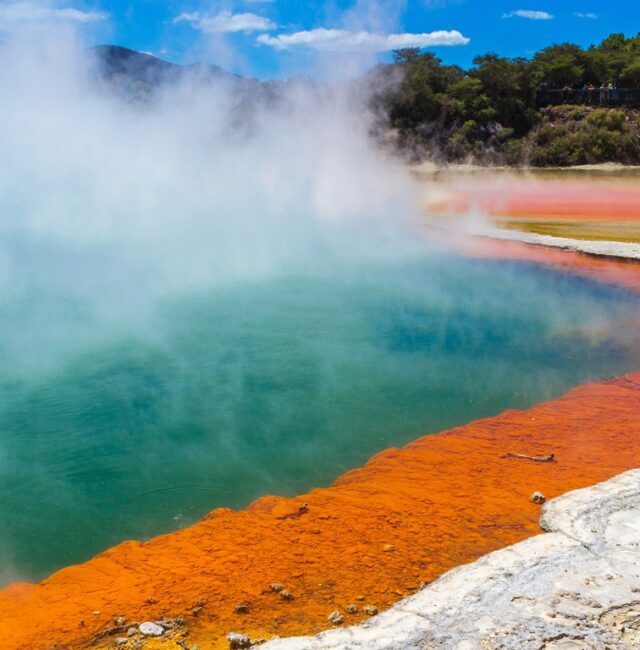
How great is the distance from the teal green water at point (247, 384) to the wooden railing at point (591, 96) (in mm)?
→ 28401

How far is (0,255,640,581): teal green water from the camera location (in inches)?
171

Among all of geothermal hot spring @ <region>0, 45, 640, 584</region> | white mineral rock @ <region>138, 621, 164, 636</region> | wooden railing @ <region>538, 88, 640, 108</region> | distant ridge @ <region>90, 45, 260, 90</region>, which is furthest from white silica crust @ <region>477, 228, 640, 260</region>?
wooden railing @ <region>538, 88, 640, 108</region>

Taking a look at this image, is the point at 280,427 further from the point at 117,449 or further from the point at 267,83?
the point at 267,83

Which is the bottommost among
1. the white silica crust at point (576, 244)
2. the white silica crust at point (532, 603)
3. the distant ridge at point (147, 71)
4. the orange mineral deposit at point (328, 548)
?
the orange mineral deposit at point (328, 548)

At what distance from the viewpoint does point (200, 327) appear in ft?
24.1

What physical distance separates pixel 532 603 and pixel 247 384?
3463 millimetres

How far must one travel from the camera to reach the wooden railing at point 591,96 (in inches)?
1331

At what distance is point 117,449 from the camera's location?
4.88 metres

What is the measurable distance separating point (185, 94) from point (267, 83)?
2.93 metres

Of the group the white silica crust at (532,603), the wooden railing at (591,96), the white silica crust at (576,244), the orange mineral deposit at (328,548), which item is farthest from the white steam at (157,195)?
the wooden railing at (591,96)

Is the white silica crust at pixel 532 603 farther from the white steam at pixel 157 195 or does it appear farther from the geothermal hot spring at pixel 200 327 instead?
the white steam at pixel 157 195

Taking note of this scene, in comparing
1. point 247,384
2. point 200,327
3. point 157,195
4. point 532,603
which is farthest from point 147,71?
point 532,603

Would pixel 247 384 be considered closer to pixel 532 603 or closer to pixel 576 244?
pixel 532 603

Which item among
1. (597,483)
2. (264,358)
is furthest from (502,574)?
(264,358)
